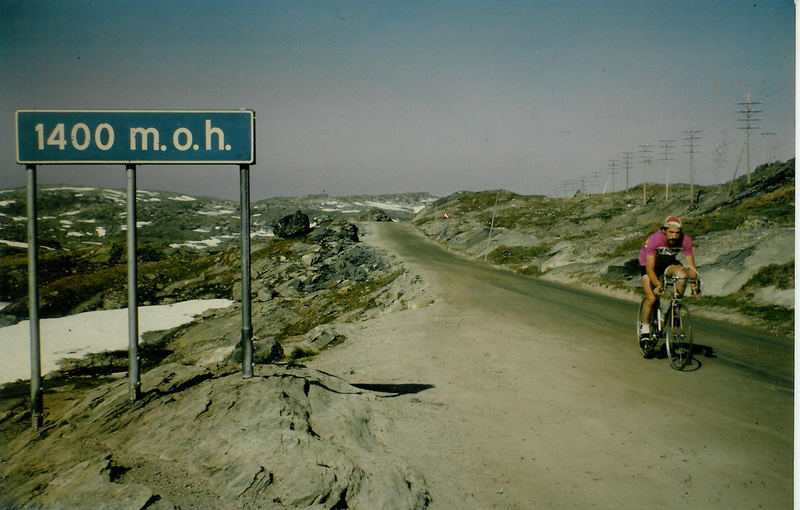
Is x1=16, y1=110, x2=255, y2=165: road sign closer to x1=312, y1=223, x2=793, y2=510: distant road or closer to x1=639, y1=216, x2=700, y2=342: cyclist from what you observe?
x1=312, y1=223, x2=793, y2=510: distant road

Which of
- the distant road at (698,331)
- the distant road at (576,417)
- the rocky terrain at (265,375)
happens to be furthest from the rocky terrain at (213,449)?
the distant road at (698,331)

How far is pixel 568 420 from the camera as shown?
565 centimetres

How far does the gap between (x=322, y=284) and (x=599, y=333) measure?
2255 cm

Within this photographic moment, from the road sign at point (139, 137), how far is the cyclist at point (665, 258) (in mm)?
5804

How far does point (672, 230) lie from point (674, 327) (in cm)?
148

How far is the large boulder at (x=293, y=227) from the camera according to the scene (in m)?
48.2

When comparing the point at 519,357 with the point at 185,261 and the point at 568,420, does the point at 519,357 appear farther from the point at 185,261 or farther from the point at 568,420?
the point at 185,261

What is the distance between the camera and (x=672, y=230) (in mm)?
7262

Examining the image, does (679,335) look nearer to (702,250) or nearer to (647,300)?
(647,300)

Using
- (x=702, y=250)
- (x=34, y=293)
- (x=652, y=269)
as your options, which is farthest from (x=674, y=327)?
(x=702, y=250)

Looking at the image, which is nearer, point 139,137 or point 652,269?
point 139,137

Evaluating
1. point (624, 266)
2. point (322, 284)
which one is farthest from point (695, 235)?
point (322, 284)

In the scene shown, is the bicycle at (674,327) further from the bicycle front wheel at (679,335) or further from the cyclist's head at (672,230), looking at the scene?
the cyclist's head at (672,230)

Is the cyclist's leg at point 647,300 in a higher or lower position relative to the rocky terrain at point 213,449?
Answer: higher
